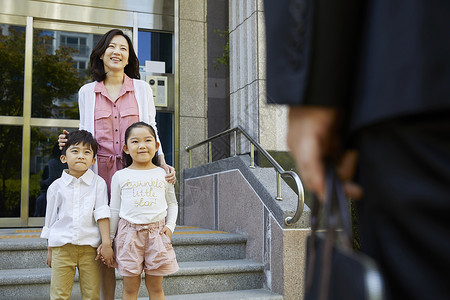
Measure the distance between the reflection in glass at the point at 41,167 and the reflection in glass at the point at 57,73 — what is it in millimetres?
312

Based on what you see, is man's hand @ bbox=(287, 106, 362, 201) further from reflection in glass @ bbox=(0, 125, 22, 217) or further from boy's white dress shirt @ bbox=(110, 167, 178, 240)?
reflection in glass @ bbox=(0, 125, 22, 217)

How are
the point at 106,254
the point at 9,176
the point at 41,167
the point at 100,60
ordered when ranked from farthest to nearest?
the point at 41,167, the point at 9,176, the point at 100,60, the point at 106,254

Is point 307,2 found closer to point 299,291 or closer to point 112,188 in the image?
point 112,188

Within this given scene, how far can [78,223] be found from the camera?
3.05 m

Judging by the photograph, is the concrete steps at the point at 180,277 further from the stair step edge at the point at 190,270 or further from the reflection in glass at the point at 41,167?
the reflection in glass at the point at 41,167

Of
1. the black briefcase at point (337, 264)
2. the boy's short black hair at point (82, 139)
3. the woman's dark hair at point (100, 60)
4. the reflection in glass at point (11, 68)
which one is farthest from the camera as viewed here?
the reflection in glass at point (11, 68)

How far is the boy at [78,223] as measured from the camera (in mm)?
3043

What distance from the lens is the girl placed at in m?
3.00

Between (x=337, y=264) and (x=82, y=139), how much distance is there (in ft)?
8.37

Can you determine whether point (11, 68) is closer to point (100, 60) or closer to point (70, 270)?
point (100, 60)

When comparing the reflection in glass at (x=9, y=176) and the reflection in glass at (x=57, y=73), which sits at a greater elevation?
the reflection in glass at (x=57, y=73)

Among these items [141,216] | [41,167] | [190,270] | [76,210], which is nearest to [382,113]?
[141,216]

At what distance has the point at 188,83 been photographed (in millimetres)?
8062

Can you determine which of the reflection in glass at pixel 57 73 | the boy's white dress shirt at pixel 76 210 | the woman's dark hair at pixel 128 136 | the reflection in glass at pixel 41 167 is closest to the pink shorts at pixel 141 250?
the boy's white dress shirt at pixel 76 210
